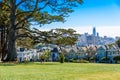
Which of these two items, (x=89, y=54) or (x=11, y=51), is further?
(x=89, y=54)

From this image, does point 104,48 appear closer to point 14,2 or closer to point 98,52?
point 98,52

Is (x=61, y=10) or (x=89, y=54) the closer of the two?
(x=61, y=10)

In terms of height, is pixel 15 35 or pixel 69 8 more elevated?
pixel 69 8

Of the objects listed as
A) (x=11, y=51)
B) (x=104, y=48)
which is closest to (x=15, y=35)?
(x=11, y=51)

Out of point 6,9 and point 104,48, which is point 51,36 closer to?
point 6,9

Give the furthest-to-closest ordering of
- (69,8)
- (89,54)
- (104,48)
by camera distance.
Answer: (89,54), (104,48), (69,8)

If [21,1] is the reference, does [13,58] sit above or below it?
below

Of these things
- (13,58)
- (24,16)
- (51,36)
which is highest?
(24,16)

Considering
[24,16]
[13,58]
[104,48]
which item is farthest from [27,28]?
[104,48]

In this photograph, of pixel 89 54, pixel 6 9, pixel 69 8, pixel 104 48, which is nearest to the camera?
pixel 69 8

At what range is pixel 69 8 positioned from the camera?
44406 millimetres

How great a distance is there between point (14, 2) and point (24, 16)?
4083mm

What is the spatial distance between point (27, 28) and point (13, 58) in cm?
534

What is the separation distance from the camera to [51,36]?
45625mm
